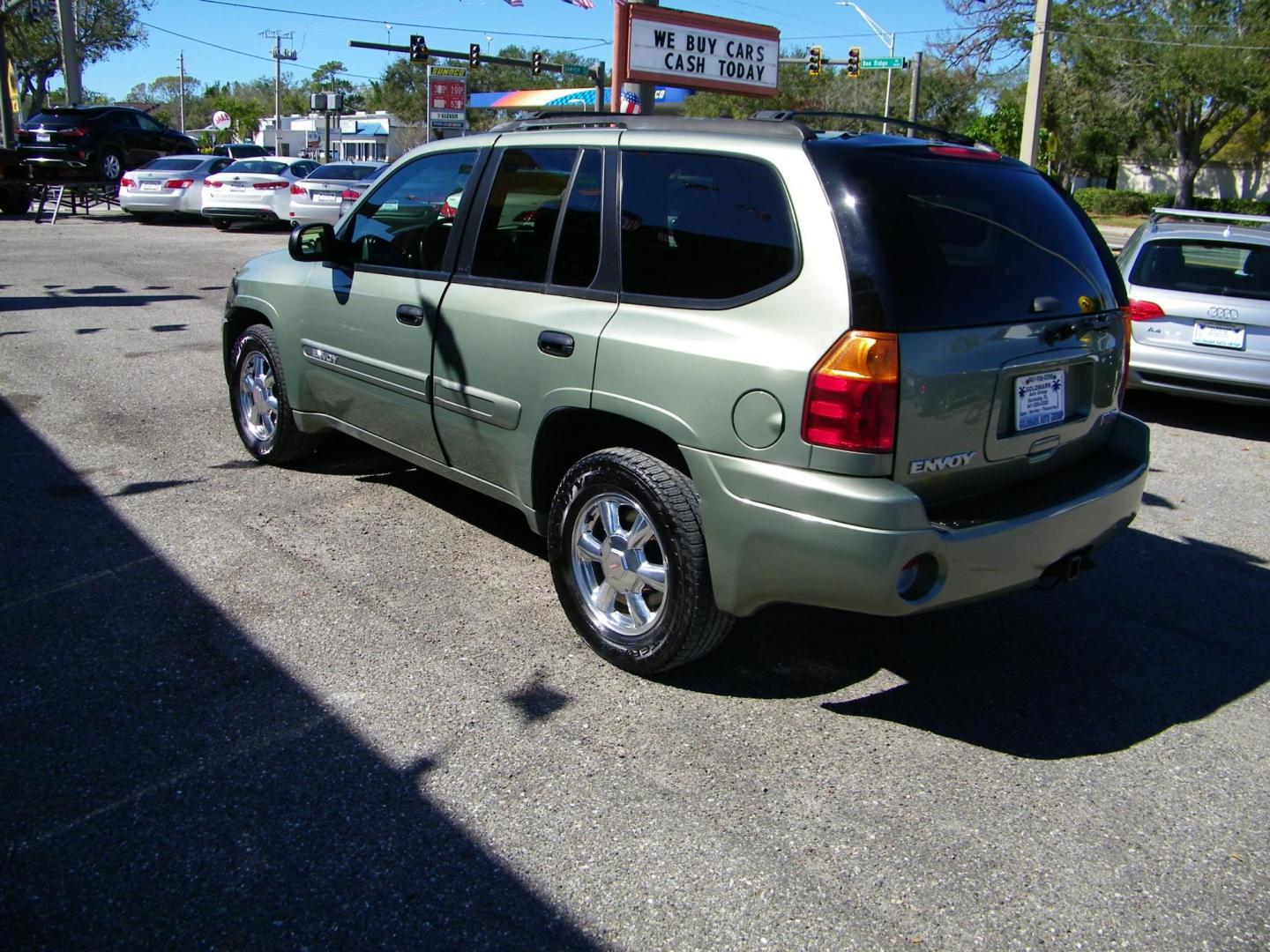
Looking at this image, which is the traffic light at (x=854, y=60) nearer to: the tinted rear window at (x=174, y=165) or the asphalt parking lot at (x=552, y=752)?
the tinted rear window at (x=174, y=165)

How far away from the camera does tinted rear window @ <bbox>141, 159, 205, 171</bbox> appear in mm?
23469

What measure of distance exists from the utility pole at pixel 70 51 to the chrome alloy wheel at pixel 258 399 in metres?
28.6

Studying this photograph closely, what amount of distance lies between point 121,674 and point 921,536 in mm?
2658

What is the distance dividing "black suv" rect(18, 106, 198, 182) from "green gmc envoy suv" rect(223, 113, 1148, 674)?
77.2 feet

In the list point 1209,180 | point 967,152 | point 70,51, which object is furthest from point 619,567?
point 1209,180

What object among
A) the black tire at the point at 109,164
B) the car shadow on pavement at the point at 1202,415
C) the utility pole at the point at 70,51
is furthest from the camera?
the utility pole at the point at 70,51

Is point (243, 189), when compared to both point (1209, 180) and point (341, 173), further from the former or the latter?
point (1209, 180)

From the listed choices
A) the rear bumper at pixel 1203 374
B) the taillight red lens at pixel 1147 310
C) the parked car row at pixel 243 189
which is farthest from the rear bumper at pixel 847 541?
the parked car row at pixel 243 189

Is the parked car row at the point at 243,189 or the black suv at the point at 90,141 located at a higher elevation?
the black suv at the point at 90,141

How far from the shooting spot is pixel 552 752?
3.44m

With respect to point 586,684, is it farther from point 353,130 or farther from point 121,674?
point 353,130

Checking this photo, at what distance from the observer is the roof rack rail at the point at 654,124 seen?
3.57 meters

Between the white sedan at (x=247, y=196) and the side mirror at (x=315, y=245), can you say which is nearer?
the side mirror at (x=315, y=245)

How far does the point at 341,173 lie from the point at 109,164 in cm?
814
